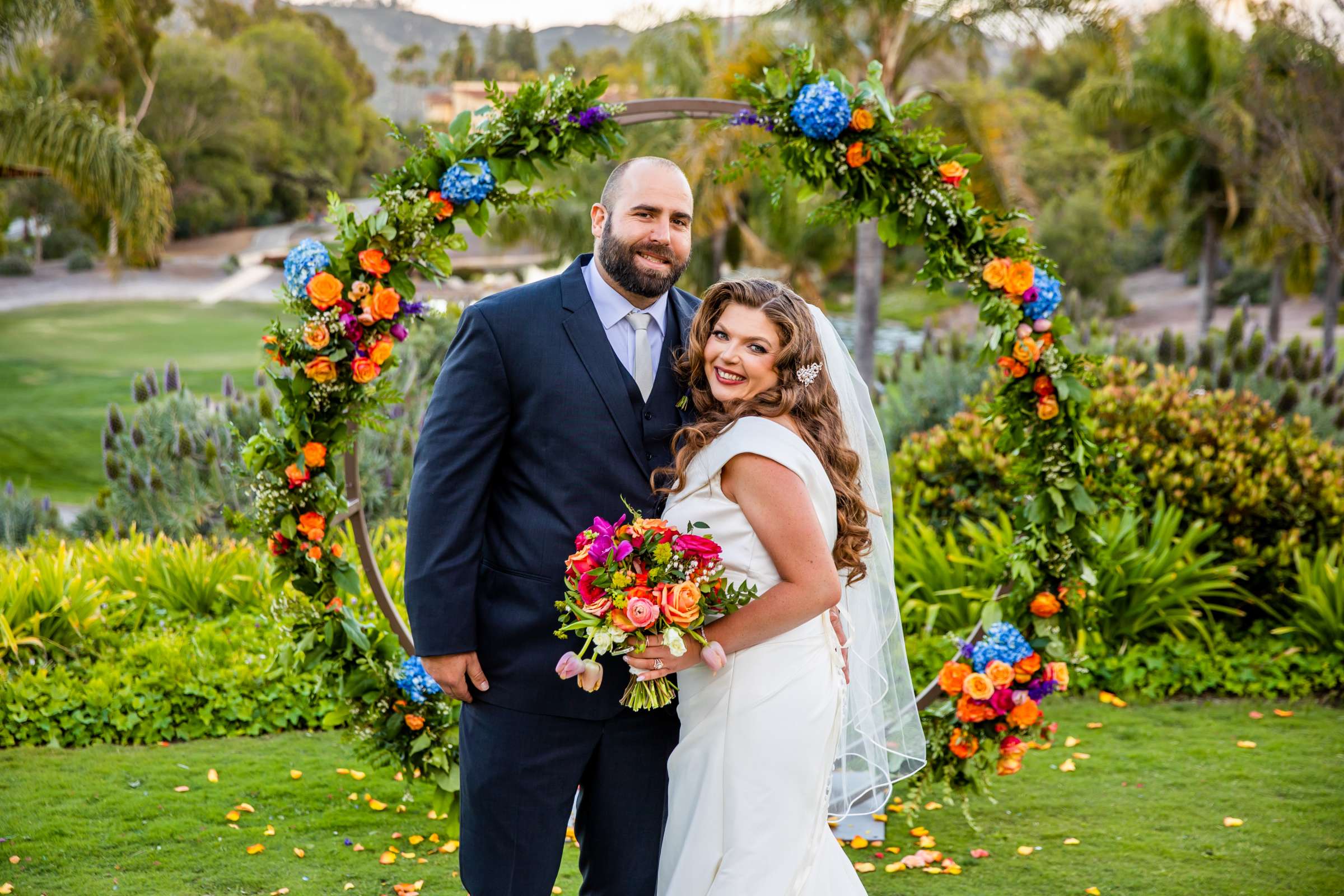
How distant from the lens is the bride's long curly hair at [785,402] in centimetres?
270

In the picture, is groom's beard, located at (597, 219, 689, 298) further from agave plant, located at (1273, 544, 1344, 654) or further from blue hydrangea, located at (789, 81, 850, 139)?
agave plant, located at (1273, 544, 1344, 654)

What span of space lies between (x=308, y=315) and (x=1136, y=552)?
446cm

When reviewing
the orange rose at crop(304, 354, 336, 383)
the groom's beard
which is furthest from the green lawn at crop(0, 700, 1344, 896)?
the groom's beard

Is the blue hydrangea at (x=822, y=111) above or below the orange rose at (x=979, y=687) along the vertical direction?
above

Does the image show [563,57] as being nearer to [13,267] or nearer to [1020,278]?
[13,267]

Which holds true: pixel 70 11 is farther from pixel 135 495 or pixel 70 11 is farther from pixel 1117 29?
pixel 1117 29

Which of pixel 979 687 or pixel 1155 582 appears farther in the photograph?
pixel 1155 582

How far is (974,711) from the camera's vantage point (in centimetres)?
412

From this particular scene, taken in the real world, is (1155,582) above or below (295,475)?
below

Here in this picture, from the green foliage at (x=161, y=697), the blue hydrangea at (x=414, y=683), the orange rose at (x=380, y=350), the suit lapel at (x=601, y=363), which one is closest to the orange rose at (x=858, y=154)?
the suit lapel at (x=601, y=363)

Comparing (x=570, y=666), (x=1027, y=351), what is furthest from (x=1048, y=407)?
(x=570, y=666)

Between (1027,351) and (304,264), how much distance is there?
2.69m

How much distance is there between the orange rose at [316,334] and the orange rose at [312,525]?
629mm

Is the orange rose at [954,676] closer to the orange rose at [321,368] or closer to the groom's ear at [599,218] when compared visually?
the groom's ear at [599,218]
